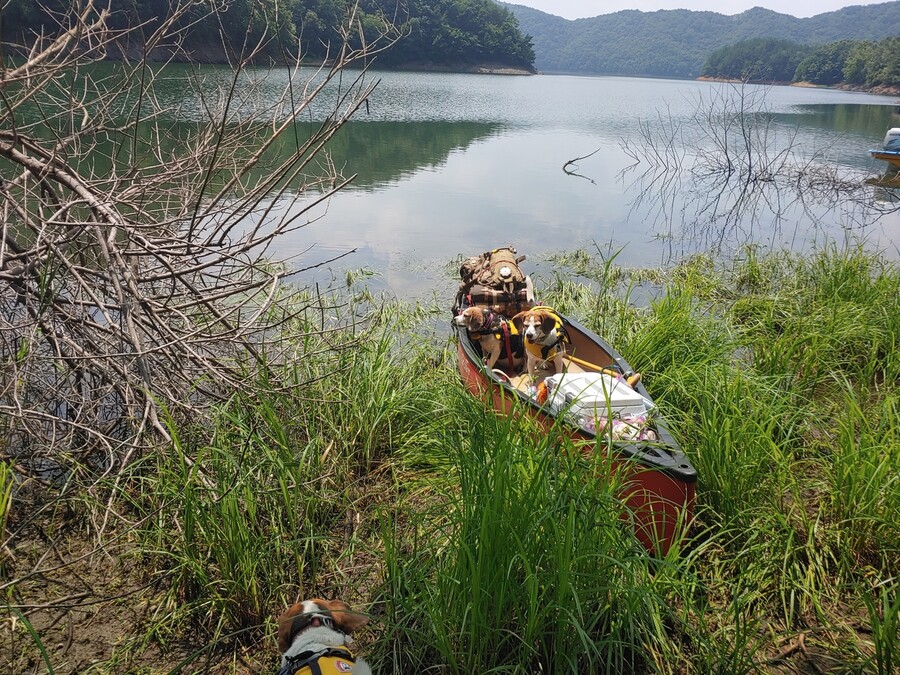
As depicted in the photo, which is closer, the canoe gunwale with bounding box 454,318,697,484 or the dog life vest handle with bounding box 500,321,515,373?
the canoe gunwale with bounding box 454,318,697,484

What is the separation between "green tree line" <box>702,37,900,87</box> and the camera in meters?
51.8

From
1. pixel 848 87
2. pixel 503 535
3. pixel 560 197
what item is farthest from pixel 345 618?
pixel 848 87

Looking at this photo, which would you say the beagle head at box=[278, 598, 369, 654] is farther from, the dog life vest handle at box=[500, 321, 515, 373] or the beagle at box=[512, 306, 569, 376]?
the dog life vest handle at box=[500, 321, 515, 373]

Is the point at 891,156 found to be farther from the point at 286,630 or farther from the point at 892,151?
the point at 286,630

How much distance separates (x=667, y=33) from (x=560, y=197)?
127m

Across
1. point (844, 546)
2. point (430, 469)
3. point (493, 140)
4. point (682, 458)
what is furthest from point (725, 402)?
point (493, 140)

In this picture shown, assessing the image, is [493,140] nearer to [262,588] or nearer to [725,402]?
[725,402]

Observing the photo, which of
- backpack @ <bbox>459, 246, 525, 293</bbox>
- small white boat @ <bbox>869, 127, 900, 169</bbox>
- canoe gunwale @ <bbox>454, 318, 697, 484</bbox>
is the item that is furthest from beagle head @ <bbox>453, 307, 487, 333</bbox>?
small white boat @ <bbox>869, 127, 900, 169</bbox>

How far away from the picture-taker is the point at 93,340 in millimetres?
3131

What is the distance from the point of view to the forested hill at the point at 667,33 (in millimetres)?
103938

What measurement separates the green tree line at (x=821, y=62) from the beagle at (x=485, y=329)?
53263 mm

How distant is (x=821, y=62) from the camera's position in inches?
2388

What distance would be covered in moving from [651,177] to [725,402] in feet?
42.5

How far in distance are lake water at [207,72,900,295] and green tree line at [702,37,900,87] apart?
38.1 meters
